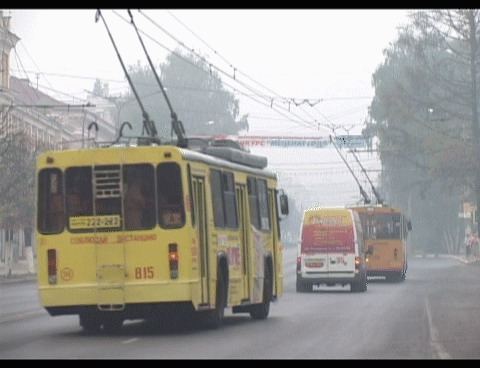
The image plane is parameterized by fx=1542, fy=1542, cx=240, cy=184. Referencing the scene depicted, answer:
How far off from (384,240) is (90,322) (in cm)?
3230

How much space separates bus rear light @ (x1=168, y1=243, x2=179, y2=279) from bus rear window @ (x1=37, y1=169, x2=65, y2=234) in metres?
1.59

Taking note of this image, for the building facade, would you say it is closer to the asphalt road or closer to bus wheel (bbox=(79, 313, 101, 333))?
the asphalt road

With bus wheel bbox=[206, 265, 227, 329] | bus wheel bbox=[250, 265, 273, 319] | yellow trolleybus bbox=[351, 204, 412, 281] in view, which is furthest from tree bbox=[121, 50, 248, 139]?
bus wheel bbox=[206, 265, 227, 329]

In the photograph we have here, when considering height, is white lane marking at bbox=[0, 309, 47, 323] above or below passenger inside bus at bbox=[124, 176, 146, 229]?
below

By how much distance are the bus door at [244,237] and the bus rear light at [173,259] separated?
11.6 feet

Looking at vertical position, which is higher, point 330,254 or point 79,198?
point 79,198

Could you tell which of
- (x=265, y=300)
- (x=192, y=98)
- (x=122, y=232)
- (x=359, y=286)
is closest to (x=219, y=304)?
(x=122, y=232)

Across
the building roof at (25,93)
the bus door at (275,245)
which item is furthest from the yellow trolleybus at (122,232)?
the building roof at (25,93)

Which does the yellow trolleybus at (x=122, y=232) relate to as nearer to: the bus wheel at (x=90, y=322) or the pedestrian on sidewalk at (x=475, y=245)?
the bus wheel at (x=90, y=322)

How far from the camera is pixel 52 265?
69.3ft

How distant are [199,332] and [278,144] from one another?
7787cm

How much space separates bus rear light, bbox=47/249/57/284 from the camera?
21.1 m

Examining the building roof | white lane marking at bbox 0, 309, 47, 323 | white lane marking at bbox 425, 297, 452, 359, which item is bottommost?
white lane marking at bbox 425, 297, 452, 359

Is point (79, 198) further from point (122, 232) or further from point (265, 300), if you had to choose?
point (265, 300)
